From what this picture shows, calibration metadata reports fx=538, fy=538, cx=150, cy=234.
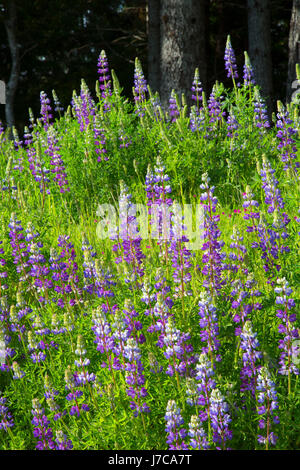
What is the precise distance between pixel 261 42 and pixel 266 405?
9924mm

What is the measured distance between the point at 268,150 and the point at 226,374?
3918 millimetres

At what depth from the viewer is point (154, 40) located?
495 inches

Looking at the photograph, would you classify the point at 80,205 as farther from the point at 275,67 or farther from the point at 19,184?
the point at 275,67

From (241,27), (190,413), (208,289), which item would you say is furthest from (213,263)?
(241,27)

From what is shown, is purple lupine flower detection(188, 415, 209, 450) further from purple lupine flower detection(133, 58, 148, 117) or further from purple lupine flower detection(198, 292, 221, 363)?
purple lupine flower detection(133, 58, 148, 117)

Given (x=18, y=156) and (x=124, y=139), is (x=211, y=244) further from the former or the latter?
(x=18, y=156)

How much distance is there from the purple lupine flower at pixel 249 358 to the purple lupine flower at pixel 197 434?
395 millimetres

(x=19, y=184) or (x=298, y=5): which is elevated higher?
(x=298, y=5)

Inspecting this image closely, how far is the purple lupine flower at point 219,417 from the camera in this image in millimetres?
2447

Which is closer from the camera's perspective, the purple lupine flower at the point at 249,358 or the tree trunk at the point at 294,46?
the purple lupine flower at the point at 249,358

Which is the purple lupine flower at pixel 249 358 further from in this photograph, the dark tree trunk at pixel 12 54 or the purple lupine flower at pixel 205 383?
the dark tree trunk at pixel 12 54

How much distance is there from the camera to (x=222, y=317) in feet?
10.4

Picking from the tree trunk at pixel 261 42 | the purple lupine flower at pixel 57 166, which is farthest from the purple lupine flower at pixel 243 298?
A: the tree trunk at pixel 261 42

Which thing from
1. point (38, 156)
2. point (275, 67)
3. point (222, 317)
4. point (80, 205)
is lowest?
point (222, 317)
